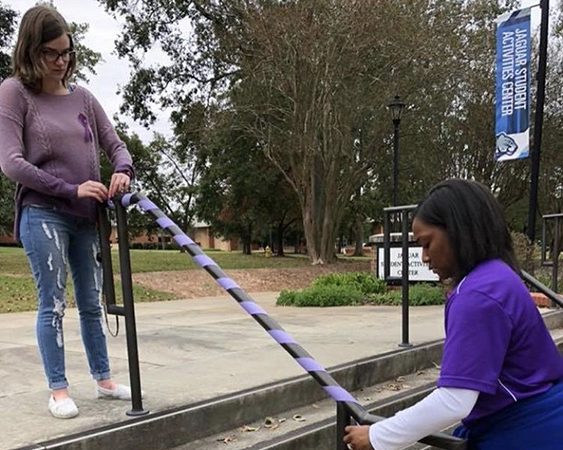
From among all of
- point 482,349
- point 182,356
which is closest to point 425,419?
point 482,349

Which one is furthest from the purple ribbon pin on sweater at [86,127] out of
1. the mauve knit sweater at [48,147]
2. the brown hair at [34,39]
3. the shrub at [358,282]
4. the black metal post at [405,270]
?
the shrub at [358,282]

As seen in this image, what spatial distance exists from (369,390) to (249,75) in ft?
53.5

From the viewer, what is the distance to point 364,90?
1877 centimetres

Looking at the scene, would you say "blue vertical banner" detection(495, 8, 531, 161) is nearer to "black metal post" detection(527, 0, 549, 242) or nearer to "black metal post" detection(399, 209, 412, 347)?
"black metal post" detection(527, 0, 549, 242)

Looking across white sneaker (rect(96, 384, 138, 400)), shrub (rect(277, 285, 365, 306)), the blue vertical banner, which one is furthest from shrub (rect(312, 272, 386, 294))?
white sneaker (rect(96, 384, 138, 400))

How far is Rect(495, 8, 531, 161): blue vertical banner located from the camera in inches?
461

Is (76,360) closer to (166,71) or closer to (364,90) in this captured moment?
(364,90)

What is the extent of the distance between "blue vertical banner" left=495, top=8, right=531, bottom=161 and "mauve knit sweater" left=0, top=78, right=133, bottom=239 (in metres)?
9.93

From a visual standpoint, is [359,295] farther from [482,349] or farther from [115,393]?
[482,349]

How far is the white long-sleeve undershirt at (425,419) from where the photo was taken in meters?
1.74

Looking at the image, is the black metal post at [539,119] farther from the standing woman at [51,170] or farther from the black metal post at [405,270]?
the standing woman at [51,170]

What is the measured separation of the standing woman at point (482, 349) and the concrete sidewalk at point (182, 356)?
165 cm

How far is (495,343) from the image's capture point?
1.72 m

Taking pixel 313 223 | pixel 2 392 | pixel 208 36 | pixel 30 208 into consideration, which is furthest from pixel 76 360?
pixel 208 36
